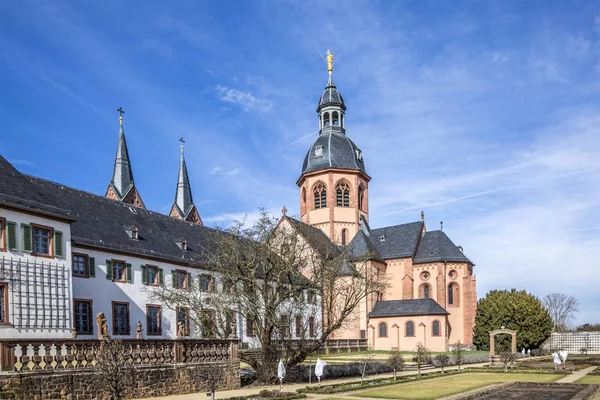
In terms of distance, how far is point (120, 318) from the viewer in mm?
34281

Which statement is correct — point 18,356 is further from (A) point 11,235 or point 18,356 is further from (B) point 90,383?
(A) point 11,235

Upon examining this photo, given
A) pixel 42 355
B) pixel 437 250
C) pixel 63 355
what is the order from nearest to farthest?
pixel 42 355
pixel 63 355
pixel 437 250

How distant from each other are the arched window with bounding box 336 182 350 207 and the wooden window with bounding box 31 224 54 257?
41082 millimetres

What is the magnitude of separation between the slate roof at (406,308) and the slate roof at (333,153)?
16.3 metres

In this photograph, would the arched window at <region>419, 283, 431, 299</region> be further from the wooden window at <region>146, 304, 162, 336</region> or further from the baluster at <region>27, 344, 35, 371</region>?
the baluster at <region>27, 344, 35, 371</region>

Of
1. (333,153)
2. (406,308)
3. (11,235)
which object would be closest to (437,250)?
(406,308)

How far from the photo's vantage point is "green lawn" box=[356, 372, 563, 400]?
2188cm

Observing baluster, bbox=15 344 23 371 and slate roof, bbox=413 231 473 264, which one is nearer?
baluster, bbox=15 344 23 371

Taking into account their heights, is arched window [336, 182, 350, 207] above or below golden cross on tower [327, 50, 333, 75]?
below

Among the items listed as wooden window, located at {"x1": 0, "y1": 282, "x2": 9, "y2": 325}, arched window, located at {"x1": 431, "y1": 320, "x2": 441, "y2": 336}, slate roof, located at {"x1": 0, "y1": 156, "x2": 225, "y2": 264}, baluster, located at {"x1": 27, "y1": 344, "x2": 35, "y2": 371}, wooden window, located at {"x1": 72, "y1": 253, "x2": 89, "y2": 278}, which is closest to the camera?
baluster, located at {"x1": 27, "y1": 344, "x2": 35, "y2": 371}

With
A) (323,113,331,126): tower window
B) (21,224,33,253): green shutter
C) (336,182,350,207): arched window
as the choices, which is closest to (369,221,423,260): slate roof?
(336,182,350,207): arched window

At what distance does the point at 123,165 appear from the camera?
66.1m

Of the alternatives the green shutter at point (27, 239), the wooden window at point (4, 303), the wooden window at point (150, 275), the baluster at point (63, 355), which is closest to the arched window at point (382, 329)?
the wooden window at point (150, 275)

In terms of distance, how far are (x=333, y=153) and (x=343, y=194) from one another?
4883 millimetres
